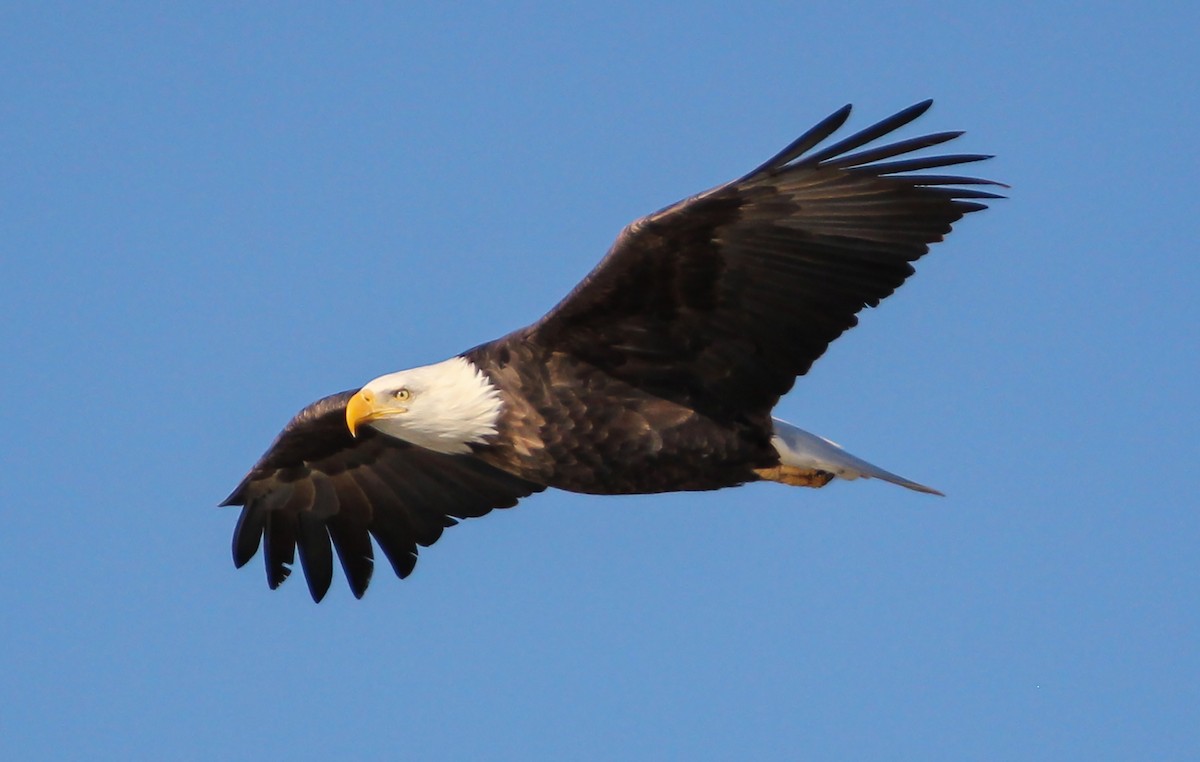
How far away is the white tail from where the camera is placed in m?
9.86

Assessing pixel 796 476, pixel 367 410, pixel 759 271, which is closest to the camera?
pixel 759 271

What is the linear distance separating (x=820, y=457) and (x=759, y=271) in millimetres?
1184

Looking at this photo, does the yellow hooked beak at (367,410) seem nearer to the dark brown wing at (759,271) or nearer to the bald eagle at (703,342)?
the bald eagle at (703,342)

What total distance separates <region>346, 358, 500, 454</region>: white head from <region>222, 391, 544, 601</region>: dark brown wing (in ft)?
5.13

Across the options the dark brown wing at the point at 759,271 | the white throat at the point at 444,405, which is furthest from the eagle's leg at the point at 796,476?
the white throat at the point at 444,405

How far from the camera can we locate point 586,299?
9.23 meters

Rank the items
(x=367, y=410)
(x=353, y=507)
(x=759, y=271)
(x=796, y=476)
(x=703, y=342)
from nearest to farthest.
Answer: (x=759, y=271) → (x=703, y=342) → (x=367, y=410) → (x=796, y=476) → (x=353, y=507)

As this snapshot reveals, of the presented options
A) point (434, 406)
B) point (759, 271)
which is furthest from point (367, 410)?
point (759, 271)

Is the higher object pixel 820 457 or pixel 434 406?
pixel 434 406

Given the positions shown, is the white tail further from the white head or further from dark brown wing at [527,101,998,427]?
the white head

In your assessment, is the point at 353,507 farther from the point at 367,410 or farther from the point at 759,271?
the point at 759,271

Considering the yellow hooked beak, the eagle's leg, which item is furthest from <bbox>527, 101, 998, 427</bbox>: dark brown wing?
the yellow hooked beak

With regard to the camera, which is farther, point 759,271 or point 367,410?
point 367,410

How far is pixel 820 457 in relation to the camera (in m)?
9.90
